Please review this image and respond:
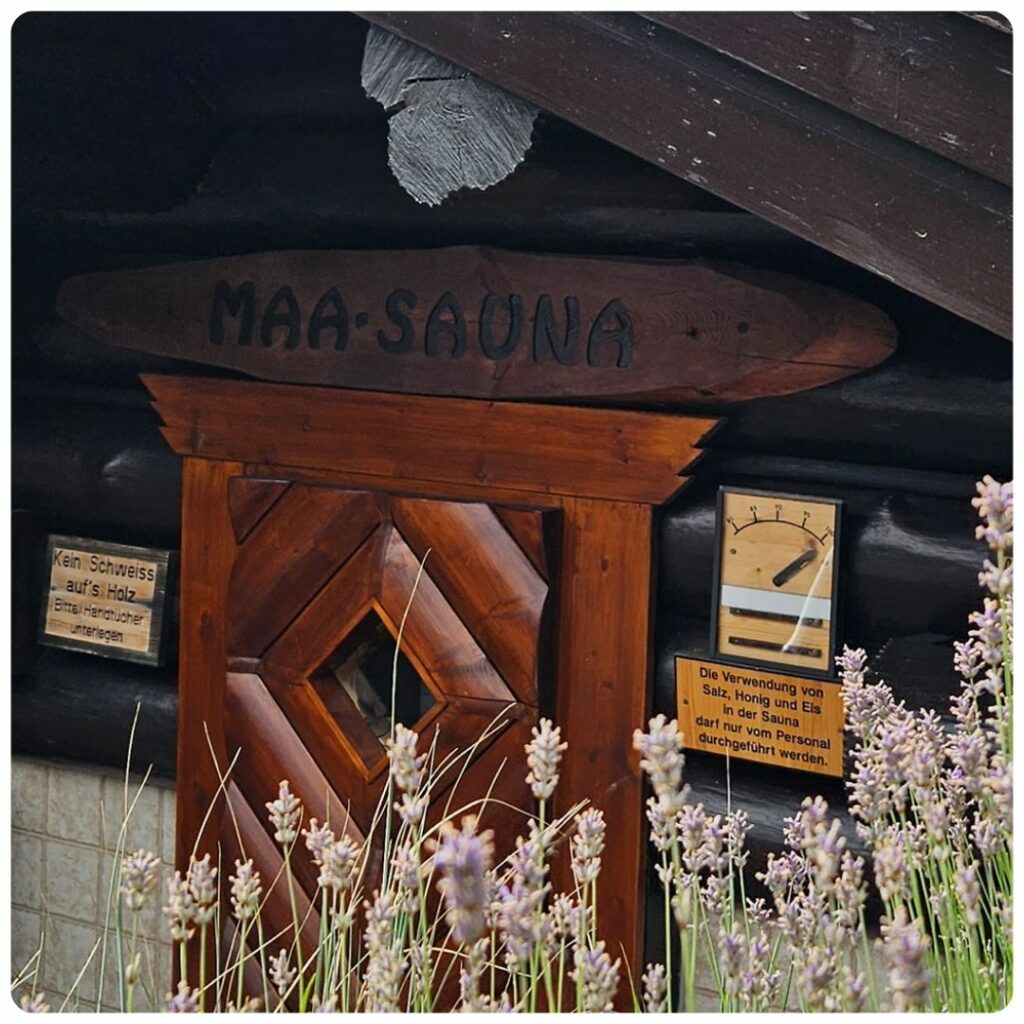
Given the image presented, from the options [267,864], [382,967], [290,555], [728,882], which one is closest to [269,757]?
[267,864]

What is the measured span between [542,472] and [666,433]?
29 cm

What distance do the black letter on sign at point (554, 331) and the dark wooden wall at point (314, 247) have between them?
0.13 m

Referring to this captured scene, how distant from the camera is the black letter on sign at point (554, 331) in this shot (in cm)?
300

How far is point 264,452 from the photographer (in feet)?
11.0

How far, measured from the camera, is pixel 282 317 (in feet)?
10.8

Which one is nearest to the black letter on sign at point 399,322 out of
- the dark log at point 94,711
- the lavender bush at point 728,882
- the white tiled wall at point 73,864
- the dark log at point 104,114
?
the dark log at point 104,114

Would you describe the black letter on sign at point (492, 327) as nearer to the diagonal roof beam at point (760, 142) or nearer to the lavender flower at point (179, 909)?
the diagonal roof beam at point (760, 142)

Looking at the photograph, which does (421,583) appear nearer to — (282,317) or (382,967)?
(282,317)

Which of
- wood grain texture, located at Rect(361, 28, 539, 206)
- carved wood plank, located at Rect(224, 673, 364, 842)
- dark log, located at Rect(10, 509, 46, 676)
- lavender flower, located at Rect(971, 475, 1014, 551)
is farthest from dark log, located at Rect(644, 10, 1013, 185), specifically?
dark log, located at Rect(10, 509, 46, 676)

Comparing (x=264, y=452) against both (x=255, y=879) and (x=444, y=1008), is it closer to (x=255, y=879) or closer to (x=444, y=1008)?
(x=444, y=1008)

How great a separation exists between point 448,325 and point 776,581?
2.88 feet

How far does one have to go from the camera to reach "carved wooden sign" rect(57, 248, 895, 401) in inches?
110

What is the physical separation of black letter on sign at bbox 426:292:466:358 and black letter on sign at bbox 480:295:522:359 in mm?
48

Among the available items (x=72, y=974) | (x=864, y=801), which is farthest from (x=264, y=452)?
(x=864, y=801)
